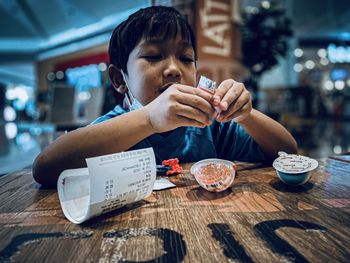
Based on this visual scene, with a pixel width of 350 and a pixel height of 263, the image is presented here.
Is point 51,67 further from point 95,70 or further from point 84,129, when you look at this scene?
point 84,129

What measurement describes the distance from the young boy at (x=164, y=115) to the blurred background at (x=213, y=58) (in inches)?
33.7

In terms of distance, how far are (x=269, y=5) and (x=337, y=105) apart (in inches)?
301

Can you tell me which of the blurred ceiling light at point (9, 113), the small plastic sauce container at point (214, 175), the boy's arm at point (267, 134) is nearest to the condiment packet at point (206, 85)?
the small plastic sauce container at point (214, 175)

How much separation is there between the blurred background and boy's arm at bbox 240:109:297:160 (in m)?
1.09

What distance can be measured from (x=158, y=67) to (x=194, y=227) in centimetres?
56

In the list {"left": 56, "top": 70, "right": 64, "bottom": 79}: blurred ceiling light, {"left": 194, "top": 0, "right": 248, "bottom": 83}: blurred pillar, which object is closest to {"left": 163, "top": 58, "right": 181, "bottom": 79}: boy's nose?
{"left": 194, "top": 0, "right": 248, "bottom": 83}: blurred pillar

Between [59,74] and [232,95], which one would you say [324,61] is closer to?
[59,74]

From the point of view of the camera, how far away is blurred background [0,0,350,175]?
3367 millimetres

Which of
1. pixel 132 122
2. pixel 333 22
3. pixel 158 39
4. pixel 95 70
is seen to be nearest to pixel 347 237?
pixel 132 122

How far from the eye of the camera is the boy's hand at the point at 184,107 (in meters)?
0.61

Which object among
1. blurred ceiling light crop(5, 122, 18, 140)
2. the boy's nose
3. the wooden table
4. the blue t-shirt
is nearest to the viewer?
the wooden table

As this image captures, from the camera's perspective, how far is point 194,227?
0.42 m

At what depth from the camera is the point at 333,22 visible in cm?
926

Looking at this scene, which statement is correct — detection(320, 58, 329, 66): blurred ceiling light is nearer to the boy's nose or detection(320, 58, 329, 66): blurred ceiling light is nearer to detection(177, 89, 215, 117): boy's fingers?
the boy's nose
